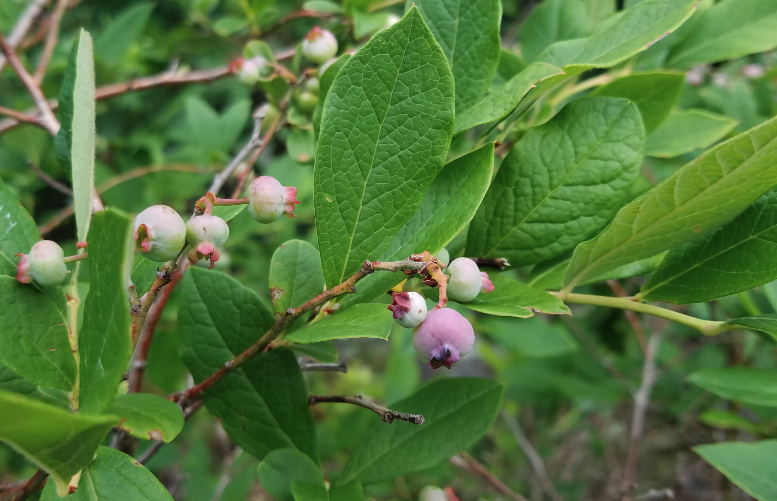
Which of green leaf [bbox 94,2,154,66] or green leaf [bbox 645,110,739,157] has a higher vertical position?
green leaf [bbox 645,110,739,157]

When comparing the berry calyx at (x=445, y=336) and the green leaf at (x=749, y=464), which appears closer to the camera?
the berry calyx at (x=445, y=336)

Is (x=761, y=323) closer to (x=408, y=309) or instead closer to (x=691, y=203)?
(x=691, y=203)

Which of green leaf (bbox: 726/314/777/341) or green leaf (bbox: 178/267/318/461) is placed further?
green leaf (bbox: 178/267/318/461)

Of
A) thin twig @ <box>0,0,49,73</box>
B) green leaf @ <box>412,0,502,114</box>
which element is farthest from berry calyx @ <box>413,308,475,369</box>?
thin twig @ <box>0,0,49,73</box>

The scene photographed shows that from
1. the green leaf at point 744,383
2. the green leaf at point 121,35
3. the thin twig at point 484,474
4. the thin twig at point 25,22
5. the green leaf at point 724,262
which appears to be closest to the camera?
the green leaf at point 724,262

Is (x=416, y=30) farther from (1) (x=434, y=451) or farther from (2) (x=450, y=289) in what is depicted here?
(1) (x=434, y=451)

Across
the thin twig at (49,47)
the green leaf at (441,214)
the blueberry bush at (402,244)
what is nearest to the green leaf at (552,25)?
the blueberry bush at (402,244)

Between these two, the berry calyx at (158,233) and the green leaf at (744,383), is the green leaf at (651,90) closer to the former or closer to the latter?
the green leaf at (744,383)

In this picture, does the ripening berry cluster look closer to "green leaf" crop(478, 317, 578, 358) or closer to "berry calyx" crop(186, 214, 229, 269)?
"berry calyx" crop(186, 214, 229, 269)

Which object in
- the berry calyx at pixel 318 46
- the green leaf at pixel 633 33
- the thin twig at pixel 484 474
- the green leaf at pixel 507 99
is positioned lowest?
the thin twig at pixel 484 474
